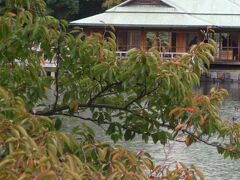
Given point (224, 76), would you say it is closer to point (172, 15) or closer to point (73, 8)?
point (172, 15)

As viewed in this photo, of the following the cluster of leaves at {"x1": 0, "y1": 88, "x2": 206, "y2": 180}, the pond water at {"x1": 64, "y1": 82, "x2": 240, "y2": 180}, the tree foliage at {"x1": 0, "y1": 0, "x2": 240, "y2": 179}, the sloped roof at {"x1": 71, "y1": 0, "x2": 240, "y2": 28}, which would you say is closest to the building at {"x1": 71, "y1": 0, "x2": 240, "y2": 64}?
the sloped roof at {"x1": 71, "y1": 0, "x2": 240, "y2": 28}

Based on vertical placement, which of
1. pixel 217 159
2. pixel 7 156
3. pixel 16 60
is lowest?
pixel 217 159

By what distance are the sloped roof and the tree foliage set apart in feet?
107

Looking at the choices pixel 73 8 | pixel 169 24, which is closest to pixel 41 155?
pixel 169 24

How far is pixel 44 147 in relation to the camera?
138 inches

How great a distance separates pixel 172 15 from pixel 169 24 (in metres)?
1.90

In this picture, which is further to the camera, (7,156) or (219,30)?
(219,30)

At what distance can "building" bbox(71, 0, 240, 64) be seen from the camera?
39656 mm

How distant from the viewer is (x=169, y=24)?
39.2 meters

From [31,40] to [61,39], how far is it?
508 millimetres

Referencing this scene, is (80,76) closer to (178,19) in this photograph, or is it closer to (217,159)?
A: (217,159)

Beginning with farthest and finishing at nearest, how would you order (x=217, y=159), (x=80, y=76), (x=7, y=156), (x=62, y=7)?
(x=62, y=7), (x=217, y=159), (x=80, y=76), (x=7, y=156)

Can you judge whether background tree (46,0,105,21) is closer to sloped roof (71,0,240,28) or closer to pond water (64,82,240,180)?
sloped roof (71,0,240,28)

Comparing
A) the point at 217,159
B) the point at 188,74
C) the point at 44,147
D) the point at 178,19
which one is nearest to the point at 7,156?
the point at 44,147
